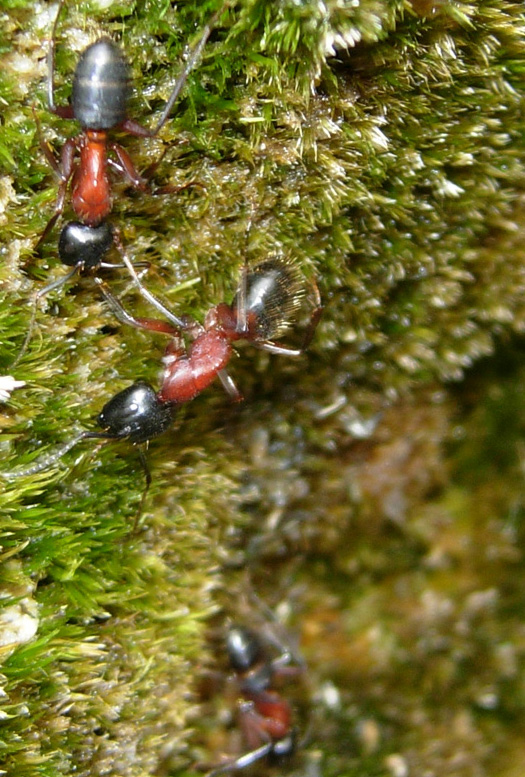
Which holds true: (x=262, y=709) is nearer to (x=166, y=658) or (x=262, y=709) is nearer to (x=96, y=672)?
(x=166, y=658)

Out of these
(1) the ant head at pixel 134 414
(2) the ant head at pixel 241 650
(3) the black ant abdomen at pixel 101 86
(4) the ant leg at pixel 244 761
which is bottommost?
(4) the ant leg at pixel 244 761

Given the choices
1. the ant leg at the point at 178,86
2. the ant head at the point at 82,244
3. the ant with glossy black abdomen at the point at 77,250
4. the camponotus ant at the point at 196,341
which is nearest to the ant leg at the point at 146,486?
the camponotus ant at the point at 196,341

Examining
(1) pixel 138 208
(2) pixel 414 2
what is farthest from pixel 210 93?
(2) pixel 414 2

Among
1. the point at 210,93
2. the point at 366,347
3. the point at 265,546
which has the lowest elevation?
the point at 265,546

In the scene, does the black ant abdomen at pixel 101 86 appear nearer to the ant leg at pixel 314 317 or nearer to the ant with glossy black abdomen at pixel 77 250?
the ant with glossy black abdomen at pixel 77 250

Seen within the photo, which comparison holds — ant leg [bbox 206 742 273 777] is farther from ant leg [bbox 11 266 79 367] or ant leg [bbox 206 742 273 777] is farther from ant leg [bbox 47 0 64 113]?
ant leg [bbox 47 0 64 113]

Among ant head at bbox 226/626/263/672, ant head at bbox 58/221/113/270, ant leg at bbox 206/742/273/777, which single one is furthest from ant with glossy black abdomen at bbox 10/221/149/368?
ant leg at bbox 206/742/273/777
